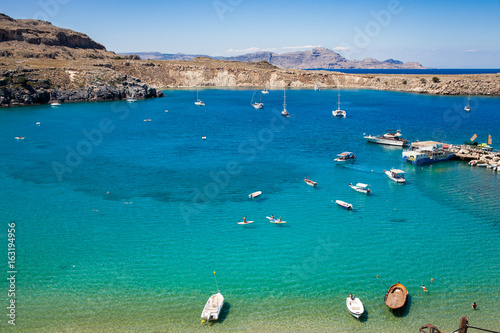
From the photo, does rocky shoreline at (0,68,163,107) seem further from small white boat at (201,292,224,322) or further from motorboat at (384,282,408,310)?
motorboat at (384,282,408,310)

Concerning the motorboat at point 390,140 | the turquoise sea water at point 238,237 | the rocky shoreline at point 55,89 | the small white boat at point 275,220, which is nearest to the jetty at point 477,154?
the turquoise sea water at point 238,237

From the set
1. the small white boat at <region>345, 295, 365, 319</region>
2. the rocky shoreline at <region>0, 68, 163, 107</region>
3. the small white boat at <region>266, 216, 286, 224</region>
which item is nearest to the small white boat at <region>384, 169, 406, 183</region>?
the small white boat at <region>266, 216, 286, 224</region>

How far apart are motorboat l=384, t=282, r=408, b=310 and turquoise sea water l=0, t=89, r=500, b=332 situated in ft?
2.48

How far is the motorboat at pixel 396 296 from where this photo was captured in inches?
1010

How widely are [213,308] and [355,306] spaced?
1049cm

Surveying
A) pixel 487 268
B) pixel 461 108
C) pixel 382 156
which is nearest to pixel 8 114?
pixel 382 156

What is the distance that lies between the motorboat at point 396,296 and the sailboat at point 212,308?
41.2 ft

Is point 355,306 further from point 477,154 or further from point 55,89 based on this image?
point 55,89

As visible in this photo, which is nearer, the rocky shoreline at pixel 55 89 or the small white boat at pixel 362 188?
the small white boat at pixel 362 188

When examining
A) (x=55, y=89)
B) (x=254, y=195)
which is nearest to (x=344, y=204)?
(x=254, y=195)

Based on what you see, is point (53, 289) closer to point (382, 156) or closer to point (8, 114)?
point (382, 156)

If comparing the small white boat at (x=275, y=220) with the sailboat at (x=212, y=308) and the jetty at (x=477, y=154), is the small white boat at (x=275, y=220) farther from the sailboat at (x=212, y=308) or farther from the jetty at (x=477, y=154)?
the jetty at (x=477, y=154)

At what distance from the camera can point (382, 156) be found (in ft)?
226

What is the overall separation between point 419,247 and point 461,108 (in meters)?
115
